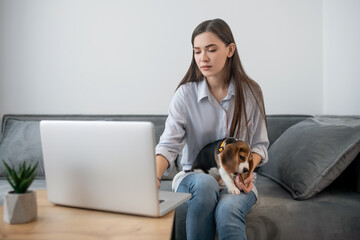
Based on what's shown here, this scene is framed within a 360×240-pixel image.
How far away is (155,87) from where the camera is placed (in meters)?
2.61

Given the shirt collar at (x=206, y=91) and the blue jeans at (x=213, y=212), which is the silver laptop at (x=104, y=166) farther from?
the shirt collar at (x=206, y=91)

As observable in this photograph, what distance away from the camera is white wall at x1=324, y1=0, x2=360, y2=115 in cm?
212

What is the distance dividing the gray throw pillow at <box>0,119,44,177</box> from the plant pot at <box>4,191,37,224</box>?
127 centimetres

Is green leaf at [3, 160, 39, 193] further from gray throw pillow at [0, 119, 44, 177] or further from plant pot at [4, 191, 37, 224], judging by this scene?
gray throw pillow at [0, 119, 44, 177]

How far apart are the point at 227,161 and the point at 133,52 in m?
1.46

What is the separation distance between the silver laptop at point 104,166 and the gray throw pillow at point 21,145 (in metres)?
1.18

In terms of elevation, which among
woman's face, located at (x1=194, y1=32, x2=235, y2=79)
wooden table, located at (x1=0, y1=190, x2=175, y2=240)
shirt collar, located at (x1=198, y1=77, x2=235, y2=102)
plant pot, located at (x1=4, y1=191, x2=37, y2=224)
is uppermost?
woman's face, located at (x1=194, y1=32, x2=235, y2=79)

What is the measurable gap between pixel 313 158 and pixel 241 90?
0.47 meters

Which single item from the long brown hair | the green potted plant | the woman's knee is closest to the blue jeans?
the woman's knee

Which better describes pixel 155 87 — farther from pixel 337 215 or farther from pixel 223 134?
pixel 337 215

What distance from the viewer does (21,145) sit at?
2.27 metres

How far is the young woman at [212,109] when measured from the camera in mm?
1553

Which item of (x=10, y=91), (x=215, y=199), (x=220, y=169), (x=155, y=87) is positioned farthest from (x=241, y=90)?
(x=10, y=91)

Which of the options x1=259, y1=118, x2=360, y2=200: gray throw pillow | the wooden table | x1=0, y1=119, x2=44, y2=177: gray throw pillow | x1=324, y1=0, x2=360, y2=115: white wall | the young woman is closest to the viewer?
the wooden table
